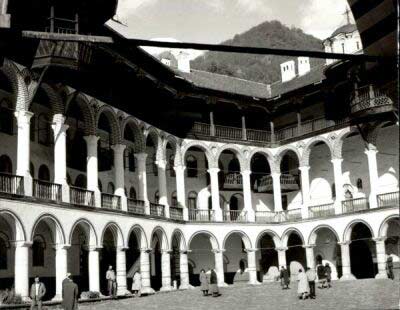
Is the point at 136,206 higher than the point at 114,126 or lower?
lower

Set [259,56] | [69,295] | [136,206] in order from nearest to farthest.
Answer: [69,295]
[136,206]
[259,56]

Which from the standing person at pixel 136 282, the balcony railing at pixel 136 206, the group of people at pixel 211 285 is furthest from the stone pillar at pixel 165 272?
the group of people at pixel 211 285

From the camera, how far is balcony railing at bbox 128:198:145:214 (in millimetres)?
28892

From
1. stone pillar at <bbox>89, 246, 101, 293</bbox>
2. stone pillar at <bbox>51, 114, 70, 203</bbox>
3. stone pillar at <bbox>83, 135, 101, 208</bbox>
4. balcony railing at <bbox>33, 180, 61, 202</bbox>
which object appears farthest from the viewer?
stone pillar at <bbox>83, 135, 101, 208</bbox>

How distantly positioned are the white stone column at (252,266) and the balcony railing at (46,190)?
575 inches

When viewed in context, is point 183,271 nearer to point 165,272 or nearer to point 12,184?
point 165,272

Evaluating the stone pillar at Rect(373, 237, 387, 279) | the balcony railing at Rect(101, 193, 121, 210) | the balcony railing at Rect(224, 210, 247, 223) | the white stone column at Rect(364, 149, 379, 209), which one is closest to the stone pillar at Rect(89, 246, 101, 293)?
the balcony railing at Rect(101, 193, 121, 210)

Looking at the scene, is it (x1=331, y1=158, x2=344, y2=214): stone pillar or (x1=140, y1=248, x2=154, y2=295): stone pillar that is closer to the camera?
(x1=140, y1=248, x2=154, y2=295): stone pillar

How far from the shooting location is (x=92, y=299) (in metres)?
23.9

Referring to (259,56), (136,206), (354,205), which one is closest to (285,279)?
(136,206)

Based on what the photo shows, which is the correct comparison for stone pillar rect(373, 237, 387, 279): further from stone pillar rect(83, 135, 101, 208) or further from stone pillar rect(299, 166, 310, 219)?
stone pillar rect(83, 135, 101, 208)

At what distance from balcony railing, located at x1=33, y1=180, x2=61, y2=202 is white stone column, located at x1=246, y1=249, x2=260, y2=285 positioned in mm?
14605

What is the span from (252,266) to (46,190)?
1538 centimetres

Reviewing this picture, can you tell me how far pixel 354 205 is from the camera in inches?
1292
